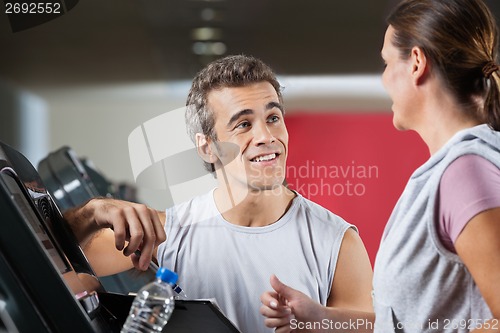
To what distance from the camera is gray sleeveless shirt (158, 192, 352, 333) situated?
1.99m

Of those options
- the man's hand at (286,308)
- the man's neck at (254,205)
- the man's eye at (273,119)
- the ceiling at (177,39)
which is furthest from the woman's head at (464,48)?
the man's hand at (286,308)

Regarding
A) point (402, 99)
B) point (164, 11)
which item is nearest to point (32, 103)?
point (164, 11)

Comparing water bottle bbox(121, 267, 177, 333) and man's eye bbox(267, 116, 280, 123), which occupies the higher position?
man's eye bbox(267, 116, 280, 123)

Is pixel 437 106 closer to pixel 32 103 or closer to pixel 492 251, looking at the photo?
pixel 492 251

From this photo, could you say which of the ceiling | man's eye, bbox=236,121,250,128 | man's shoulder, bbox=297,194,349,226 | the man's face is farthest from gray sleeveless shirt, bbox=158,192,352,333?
the ceiling

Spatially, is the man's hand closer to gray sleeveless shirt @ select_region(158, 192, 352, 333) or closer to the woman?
gray sleeveless shirt @ select_region(158, 192, 352, 333)

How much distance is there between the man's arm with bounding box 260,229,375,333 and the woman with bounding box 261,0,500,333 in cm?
4

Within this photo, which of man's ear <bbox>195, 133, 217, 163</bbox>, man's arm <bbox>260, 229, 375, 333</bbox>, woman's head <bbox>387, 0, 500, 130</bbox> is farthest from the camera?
man's ear <bbox>195, 133, 217, 163</bbox>

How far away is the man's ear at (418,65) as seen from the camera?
69.6 inches

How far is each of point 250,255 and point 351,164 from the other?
0.37 metres

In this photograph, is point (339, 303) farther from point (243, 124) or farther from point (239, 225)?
point (243, 124)

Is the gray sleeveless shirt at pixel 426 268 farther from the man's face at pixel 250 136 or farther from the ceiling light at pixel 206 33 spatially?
the ceiling light at pixel 206 33

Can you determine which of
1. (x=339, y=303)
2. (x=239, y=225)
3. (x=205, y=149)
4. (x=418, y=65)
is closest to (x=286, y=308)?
(x=339, y=303)

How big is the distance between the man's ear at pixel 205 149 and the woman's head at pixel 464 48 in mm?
622
